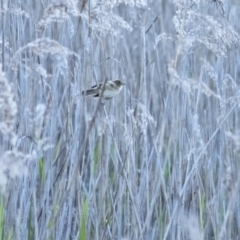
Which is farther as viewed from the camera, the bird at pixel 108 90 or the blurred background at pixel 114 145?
the bird at pixel 108 90

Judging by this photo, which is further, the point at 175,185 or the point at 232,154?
the point at 232,154

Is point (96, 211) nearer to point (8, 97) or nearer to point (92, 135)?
point (92, 135)

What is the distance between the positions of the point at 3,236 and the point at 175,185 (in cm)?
50

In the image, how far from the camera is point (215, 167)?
7.79ft

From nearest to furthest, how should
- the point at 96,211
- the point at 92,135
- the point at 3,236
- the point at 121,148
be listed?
the point at 3,236 < the point at 96,211 < the point at 92,135 < the point at 121,148

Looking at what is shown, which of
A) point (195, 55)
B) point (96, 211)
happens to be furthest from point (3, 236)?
point (195, 55)

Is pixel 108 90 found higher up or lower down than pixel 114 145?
higher up

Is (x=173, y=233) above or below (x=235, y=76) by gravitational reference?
below

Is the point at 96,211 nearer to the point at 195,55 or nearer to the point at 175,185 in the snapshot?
the point at 175,185

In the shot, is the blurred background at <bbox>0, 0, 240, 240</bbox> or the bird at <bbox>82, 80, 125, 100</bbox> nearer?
the blurred background at <bbox>0, 0, 240, 240</bbox>

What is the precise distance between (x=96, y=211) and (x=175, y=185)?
235 mm

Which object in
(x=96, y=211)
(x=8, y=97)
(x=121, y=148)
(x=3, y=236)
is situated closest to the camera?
(x=8, y=97)

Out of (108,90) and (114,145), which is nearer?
(114,145)

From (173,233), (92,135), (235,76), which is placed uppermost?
(235,76)
